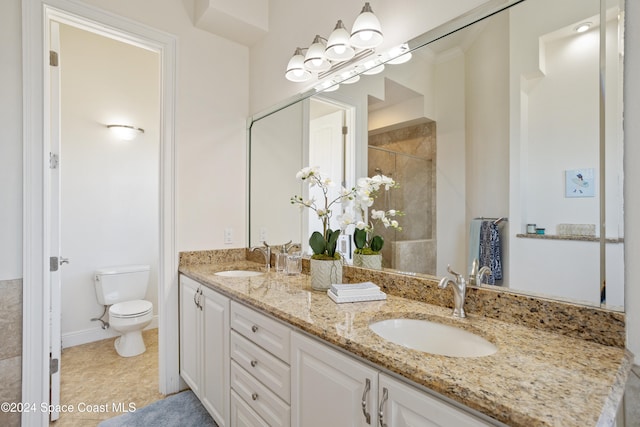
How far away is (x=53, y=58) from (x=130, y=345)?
215 cm

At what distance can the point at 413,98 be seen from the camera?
1413 millimetres

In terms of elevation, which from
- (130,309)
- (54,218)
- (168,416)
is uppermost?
(54,218)

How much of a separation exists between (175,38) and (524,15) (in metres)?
2.06

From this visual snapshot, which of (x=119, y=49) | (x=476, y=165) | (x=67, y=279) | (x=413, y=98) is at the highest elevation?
(x=119, y=49)

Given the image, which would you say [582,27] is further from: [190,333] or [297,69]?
[190,333]

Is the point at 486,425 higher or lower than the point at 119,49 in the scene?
lower

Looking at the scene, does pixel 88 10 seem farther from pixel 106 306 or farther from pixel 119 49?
pixel 106 306

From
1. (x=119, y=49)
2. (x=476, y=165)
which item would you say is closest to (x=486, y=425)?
(x=476, y=165)

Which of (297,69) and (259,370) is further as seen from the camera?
(297,69)

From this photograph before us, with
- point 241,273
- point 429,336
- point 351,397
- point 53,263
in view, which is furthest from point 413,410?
point 53,263

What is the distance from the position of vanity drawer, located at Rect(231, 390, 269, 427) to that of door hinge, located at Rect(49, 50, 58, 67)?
2074 millimetres

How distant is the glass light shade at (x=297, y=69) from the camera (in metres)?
1.89

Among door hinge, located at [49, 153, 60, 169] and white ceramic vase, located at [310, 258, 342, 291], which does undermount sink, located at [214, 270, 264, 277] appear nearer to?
white ceramic vase, located at [310, 258, 342, 291]

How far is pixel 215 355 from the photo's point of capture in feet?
5.43
